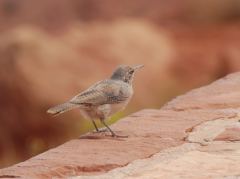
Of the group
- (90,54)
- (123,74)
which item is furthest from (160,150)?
(90,54)

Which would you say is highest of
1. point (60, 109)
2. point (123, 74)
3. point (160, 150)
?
point (123, 74)

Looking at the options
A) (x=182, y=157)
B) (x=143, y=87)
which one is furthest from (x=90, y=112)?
(x=143, y=87)

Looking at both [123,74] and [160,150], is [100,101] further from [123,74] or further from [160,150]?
[160,150]

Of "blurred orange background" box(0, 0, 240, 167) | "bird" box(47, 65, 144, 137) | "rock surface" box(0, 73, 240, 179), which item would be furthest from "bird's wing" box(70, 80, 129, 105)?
"blurred orange background" box(0, 0, 240, 167)

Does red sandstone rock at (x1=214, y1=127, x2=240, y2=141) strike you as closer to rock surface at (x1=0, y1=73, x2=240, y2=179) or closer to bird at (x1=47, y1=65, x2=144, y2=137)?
rock surface at (x1=0, y1=73, x2=240, y2=179)

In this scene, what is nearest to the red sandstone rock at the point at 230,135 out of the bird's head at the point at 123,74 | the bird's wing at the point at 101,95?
the bird's wing at the point at 101,95

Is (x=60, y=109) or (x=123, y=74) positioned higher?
(x=123, y=74)
